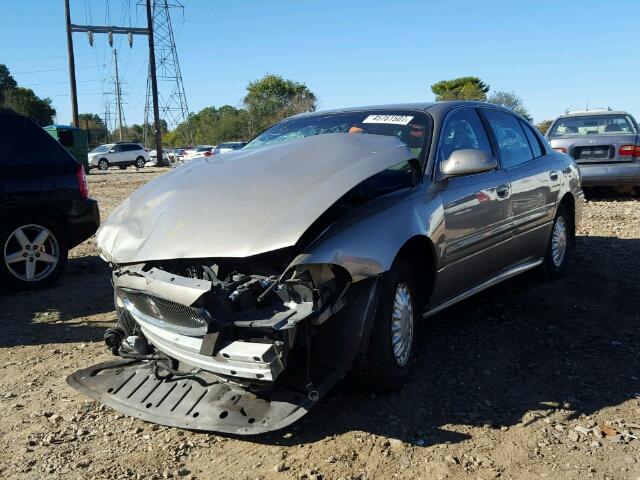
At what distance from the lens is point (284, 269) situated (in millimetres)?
3062

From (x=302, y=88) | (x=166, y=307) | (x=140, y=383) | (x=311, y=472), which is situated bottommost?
(x=311, y=472)

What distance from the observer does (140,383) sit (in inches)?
131

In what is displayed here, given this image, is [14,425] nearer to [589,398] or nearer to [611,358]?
[589,398]

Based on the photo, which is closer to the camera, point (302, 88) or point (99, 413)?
point (99, 413)

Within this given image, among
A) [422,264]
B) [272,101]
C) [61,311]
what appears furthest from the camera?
[272,101]

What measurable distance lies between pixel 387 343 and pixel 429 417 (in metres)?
0.44

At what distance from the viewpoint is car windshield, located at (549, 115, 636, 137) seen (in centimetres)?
1113

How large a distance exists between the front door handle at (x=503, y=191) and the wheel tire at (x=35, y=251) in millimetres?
4297

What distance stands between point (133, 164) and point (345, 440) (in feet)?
124

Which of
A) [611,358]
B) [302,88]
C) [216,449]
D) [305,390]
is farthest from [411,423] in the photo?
[302,88]

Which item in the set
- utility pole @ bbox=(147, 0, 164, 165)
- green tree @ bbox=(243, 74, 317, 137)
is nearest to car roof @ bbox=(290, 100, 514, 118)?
utility pole @ bbox=(147, 0, 164, 165)

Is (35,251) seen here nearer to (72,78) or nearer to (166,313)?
(166,313)

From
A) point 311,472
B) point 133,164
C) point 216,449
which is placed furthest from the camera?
point 133,164

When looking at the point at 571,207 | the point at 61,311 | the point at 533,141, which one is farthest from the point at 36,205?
the point at 571,207
